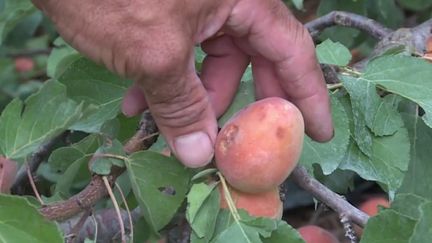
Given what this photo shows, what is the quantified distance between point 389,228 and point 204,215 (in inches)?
7.9

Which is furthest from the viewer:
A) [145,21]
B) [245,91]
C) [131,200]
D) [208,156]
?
[131,200]

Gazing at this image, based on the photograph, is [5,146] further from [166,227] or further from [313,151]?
[313,151]

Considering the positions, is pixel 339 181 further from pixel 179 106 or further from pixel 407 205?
pixel 179 106

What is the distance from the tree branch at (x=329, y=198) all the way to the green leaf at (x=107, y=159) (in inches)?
9.0

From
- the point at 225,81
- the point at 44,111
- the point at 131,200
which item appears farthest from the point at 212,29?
the point at 131,200

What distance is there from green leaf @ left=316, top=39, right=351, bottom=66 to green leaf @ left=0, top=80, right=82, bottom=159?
35 cm

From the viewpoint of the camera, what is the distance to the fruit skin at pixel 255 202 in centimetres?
99

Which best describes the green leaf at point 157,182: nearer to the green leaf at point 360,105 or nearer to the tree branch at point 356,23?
the green leaf at point 360,105

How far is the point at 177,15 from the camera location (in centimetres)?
91

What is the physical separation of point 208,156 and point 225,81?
128 mm

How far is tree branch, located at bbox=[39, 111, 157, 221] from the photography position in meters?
1.02

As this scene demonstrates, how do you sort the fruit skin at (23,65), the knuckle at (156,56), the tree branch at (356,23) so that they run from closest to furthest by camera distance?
the knuckle at (156,56) < the tree branch at (356,23) < the fruit skin at (23,65)

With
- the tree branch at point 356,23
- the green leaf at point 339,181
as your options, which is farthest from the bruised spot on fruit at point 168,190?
the tree branch at point 356,23

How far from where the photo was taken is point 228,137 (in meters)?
0.96
